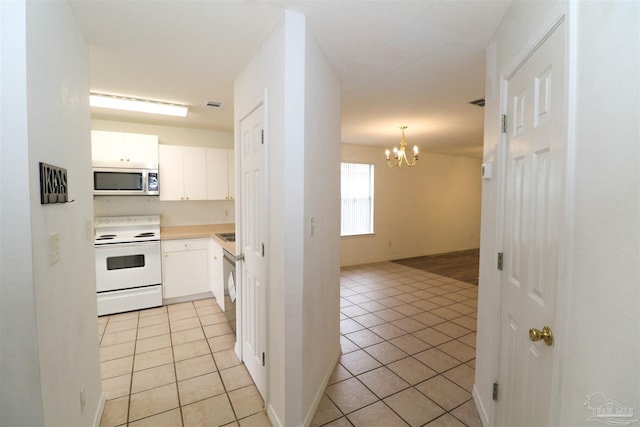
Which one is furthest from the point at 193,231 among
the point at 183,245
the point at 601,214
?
the point at 601,214

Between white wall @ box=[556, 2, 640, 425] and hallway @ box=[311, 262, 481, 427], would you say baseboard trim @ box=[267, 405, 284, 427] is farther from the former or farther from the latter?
white wall @ box=[556, 2, 640, 425]

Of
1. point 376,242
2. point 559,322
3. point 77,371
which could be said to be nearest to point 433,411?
point 559,322

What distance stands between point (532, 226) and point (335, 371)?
6.25ft

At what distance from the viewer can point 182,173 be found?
4246 mm

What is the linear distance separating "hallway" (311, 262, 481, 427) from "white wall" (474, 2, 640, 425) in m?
1.18

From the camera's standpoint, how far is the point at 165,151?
411 cm

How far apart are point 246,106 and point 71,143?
1.17m

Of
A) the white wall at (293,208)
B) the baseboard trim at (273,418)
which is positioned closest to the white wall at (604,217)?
the white wall at (293,208)

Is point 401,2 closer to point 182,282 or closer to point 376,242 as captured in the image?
point 182,282

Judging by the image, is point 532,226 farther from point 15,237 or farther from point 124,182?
point 124,182

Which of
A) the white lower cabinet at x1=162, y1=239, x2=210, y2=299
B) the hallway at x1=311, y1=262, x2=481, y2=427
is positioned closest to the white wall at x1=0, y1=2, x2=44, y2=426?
the hallway at x1=311, y1=262, x2=481, y2=427

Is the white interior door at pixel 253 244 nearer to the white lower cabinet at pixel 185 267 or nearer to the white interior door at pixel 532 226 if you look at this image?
the white interior door at pixel 532 226

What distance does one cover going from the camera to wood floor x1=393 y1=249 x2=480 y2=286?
556cm

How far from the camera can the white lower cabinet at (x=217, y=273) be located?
3.63 m
